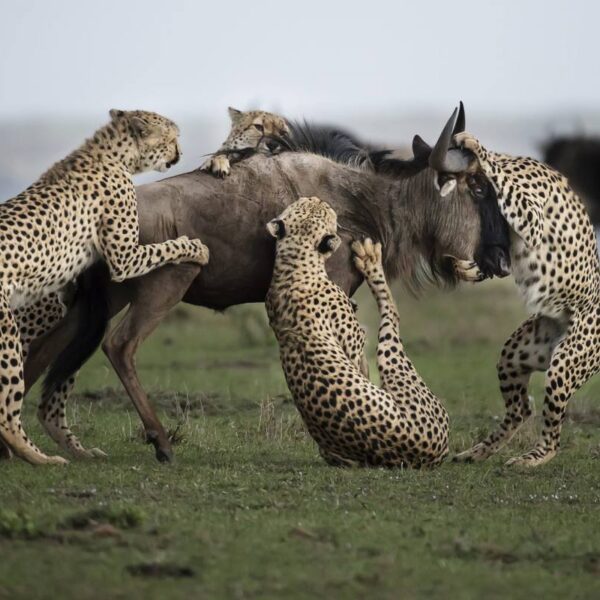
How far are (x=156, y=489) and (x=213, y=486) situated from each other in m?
0.32

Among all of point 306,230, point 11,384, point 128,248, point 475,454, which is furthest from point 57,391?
point 475,454

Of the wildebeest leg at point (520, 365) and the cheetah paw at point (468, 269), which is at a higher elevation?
the cheetah paw at point (468, 269)

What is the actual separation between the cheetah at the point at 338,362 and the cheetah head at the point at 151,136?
77cm

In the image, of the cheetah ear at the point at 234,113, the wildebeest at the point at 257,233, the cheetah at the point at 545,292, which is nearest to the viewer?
the wildebeest at the point at 257,233

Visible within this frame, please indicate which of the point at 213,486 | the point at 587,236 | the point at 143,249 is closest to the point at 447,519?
the point at 213,486

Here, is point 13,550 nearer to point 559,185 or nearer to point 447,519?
point 447,519

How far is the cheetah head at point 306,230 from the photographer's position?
828 cm

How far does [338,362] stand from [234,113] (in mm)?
3597

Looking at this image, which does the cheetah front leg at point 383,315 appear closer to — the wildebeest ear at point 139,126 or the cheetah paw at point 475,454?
the cheetah paw at point 475,454

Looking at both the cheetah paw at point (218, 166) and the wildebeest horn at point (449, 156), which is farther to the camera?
the cheetah paw at point (218, 166)

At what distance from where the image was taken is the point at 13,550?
5.27 meters

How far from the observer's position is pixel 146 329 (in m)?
8.17

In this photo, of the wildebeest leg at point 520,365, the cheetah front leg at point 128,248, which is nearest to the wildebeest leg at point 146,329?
the cheetah front leg at point 128,248

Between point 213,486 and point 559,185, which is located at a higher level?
point 559,185
